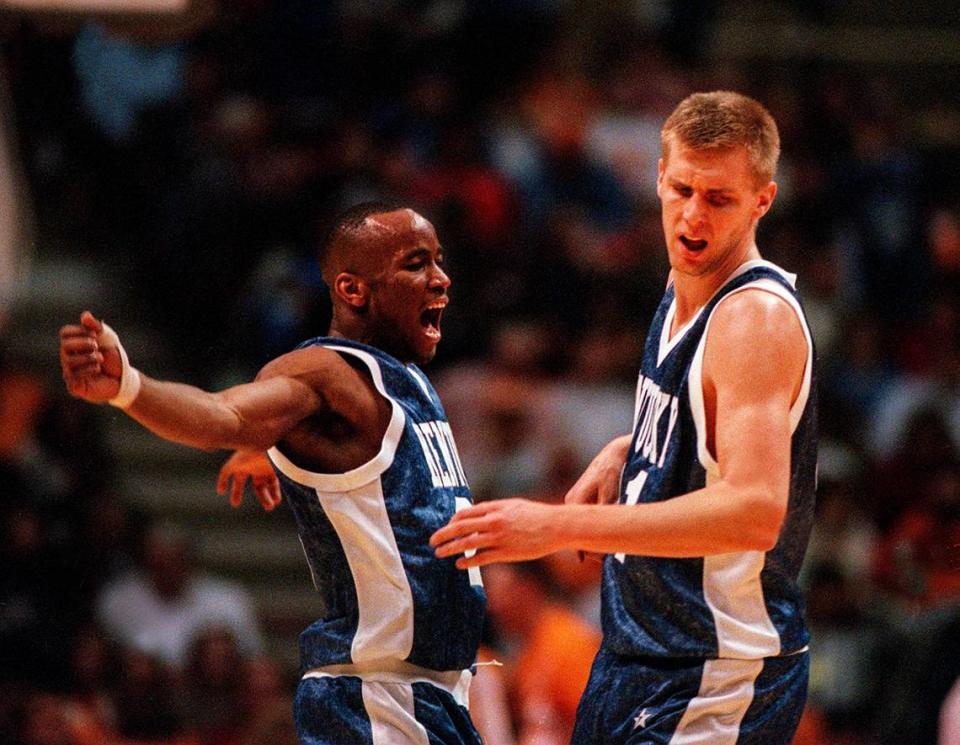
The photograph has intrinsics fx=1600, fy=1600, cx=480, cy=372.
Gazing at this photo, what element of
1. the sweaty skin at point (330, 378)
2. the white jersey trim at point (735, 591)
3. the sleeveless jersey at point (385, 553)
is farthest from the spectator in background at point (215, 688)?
the white jersey trim at point (735, 591)

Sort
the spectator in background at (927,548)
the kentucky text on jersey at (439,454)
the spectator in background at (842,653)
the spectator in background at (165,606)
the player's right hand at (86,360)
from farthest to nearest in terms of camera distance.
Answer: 1. the spectator in background at (165,606)
2. the spectator in background at (842,653)
3. the spectator in background at (927,548)
4. the kentucky text on jersey at (439,454)
5. the player's right hand at (86,360)

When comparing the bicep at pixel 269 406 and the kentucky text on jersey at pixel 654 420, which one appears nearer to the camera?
the bicep at pixel 269 406

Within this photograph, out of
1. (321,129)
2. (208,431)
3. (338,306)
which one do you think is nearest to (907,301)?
(321,129)

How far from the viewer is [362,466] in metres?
3.49

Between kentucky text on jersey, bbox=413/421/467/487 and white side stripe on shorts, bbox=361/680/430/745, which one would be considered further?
kentucky text on jersey, bbox=413/421/467/487

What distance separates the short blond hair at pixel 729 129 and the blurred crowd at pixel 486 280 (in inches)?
112

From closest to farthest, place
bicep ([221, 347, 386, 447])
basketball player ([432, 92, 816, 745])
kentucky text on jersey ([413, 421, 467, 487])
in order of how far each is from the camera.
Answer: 1. basketball player ([432, 92, 816, 745])
2. bicep ([221, 347, 386, 447])
3. kentucky text on jersey ([413, 421, 467, 487])

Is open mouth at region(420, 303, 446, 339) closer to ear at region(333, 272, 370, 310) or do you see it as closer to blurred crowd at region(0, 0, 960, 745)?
ear at region(333, 272, 370, 310)

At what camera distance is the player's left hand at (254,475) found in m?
3.98

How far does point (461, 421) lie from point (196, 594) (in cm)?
149

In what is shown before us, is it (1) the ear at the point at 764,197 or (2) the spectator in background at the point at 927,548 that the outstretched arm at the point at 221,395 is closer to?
(1) the ear at the point at 764,197

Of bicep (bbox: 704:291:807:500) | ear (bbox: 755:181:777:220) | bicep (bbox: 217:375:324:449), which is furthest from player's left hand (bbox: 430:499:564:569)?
ear (bbox: 755:181:777:220)

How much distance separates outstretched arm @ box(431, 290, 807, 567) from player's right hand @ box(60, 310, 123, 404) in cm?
72

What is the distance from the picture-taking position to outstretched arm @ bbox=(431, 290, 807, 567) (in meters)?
3.07
